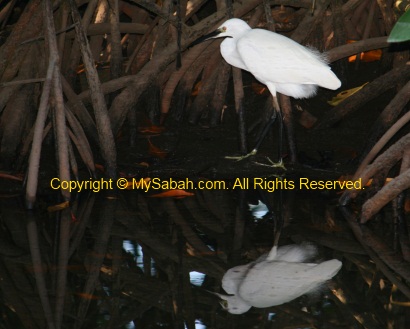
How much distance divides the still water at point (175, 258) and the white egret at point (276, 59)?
29.9 inches

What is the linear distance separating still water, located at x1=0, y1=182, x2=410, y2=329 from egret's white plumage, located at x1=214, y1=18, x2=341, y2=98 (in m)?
0.76

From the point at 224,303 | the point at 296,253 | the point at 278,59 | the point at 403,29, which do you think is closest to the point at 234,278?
the point at 224,303

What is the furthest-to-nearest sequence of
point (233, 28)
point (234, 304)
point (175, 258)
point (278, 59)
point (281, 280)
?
point (233, 28) → point (278, 59) → point (175, 258) → point (281, 280) → point (234, 304)

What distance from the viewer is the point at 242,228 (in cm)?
502

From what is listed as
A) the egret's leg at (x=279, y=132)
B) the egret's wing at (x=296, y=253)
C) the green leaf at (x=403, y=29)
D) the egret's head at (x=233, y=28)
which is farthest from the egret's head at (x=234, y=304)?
the egret's head at (x=233, y=28)

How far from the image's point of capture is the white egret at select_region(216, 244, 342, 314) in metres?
4.00

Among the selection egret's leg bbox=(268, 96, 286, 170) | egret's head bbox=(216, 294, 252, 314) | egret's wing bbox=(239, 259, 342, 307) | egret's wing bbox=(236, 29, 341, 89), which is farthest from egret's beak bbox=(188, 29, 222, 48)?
egret's head bbox=(216, 294, 252, 314)

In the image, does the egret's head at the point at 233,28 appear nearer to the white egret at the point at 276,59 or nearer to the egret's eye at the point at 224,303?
the white egret at the point at 276,59

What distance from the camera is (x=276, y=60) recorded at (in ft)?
19.2

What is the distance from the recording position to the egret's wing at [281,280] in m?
4.04

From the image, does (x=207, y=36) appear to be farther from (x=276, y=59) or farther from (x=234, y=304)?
(x=234, y=304)

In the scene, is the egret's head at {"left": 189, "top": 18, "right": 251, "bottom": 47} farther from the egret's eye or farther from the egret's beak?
the egret's eye

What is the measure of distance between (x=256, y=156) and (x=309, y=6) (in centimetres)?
134

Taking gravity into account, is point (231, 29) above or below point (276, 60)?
above
